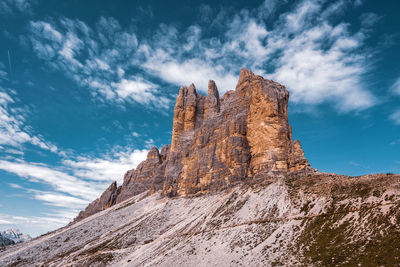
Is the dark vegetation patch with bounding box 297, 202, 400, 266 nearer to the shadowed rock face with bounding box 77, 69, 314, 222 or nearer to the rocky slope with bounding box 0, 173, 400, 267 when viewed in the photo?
the rocky slope with bounding box 0, 173, 400, 267

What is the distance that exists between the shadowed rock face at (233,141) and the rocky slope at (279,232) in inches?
471

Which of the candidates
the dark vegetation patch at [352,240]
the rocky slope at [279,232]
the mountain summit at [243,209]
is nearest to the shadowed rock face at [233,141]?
the mountain summit at [243,209]

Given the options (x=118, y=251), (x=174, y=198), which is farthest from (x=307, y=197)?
(x=174, y=198)

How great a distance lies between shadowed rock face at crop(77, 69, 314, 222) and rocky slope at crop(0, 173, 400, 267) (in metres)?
12.0

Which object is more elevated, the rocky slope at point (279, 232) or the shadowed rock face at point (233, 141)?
the shadowed rock face at point (233, 141)

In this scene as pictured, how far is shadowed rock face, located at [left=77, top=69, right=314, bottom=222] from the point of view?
78062mm

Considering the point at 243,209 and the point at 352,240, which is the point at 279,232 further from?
the point at 243,209

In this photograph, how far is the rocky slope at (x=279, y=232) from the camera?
101 feet

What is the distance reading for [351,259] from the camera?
28.1 m

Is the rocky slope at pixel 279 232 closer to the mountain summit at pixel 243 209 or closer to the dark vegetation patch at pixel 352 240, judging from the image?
the dark vegetation patch at pixel 352 240

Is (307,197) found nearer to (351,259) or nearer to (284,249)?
(284,249)

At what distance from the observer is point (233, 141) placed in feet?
302

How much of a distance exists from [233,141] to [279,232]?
5222 centimetres

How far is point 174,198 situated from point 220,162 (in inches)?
924
